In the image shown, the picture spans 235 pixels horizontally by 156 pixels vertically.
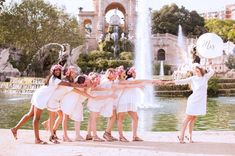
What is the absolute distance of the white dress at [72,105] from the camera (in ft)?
28.7

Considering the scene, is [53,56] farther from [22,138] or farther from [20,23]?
[22,138]

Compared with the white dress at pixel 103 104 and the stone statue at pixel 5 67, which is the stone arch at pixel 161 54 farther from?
the white dress at pixel 103 104

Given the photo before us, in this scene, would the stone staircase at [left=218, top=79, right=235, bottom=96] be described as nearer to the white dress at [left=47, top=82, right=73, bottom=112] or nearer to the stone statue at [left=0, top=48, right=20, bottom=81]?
the stone statue at [left=0, top=48, right=20, bottom=81]

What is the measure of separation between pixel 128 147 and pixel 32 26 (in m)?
37.5

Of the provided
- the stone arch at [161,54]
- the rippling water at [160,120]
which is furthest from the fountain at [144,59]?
the stone arch at [161,54]

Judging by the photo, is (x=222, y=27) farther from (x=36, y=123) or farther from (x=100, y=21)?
(x=36, y=123)

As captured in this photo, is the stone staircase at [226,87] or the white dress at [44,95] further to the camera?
the stone staircase at [226,87]

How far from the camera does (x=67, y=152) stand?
294 inches

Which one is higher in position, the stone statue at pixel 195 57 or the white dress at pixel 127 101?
the stone statue at pixel 195 57

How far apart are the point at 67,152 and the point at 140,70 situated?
20292mm

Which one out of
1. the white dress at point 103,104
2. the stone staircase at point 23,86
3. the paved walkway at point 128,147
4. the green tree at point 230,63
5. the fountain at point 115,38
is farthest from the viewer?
the fountain at point 115,38

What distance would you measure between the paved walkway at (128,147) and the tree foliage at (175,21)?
62380mm

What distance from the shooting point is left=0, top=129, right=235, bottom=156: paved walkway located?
24.2 feet

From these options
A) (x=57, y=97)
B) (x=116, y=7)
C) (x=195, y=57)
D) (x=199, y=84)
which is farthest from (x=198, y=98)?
(x=116, y=7)
